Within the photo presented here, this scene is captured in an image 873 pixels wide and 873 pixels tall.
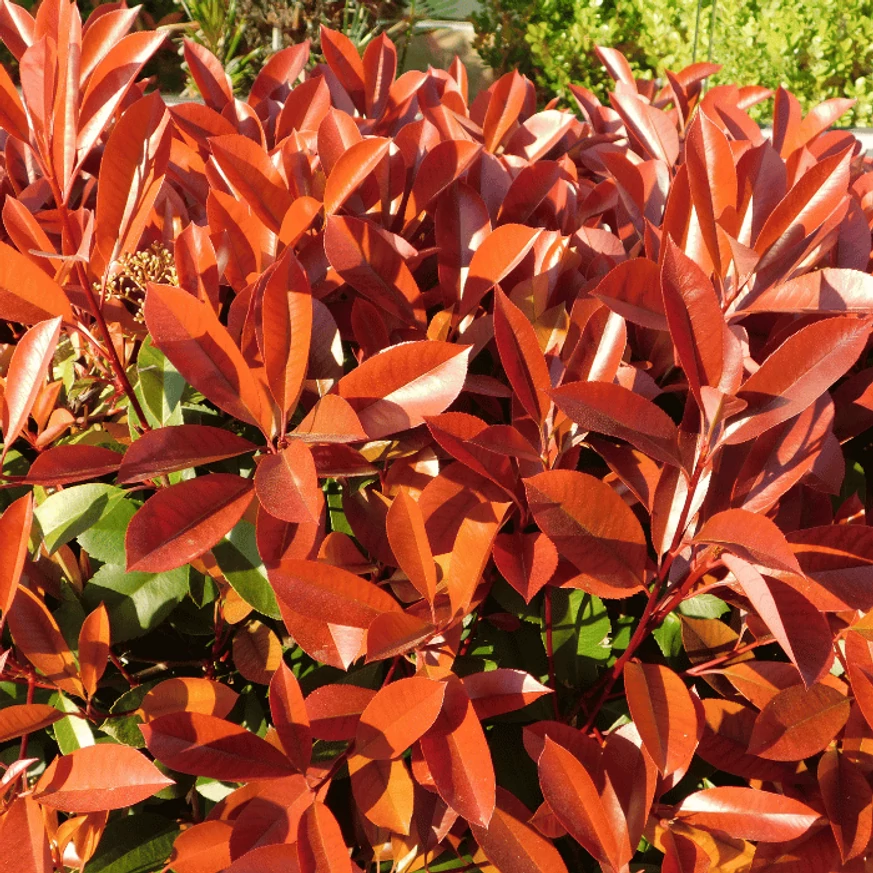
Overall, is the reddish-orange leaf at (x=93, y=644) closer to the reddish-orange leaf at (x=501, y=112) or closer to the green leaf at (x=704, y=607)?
the green leaf at (x=704, y=607)

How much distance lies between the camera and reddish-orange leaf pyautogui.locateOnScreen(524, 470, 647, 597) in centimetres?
68

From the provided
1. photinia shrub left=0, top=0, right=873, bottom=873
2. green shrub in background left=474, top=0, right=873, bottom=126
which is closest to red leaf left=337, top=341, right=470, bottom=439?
photinia shrub left=0, top=0, right=873, bottom=873

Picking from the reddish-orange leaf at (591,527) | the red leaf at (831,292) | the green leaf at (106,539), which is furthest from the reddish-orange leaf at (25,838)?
the red leaf at (831,292)

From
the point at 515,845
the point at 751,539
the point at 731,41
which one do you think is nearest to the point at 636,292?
the point at 751,539

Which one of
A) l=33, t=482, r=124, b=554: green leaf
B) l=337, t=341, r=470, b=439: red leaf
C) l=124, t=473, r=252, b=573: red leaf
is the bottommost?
l=33, t=482, r=124, b=554: green leaf

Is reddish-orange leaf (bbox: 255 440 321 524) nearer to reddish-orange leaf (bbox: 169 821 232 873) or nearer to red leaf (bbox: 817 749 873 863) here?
reddish-orange leaf (bbox: 169 821 232 873)

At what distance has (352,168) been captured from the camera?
87cm

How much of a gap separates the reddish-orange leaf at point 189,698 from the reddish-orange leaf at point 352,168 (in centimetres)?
44

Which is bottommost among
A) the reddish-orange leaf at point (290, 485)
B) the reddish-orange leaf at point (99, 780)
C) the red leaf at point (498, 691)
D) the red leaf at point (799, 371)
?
the reddish-orange leaf at point (99, 780)

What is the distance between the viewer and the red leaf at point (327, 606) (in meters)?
0.69

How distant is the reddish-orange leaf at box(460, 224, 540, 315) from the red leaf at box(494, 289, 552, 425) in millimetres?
102

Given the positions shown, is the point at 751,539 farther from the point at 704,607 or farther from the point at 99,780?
the point at 99,780

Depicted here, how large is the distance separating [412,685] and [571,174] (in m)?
0.74

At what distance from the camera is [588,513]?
27.7 inches
